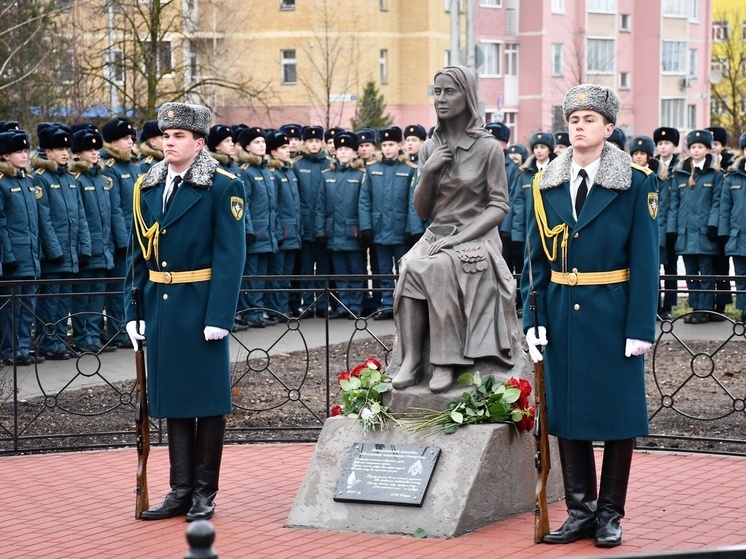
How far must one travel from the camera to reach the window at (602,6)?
61.8 metres

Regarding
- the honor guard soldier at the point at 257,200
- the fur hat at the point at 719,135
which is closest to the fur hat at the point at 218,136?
the honor guard soldier at the point at 257,200

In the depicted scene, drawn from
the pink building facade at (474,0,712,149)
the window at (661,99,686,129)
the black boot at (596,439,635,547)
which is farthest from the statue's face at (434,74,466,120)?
the window at (661,99,686,129)

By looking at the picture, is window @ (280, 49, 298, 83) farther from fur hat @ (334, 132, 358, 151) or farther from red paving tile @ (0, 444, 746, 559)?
red paving tile @ (0, 444, 746, 559)

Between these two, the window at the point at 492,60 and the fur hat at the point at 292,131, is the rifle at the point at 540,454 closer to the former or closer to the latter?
the fur hat at the point at 292,131

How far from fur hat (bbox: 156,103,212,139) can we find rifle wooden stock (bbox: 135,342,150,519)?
121cm

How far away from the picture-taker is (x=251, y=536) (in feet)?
23.4

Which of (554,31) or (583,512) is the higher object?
(554,31)

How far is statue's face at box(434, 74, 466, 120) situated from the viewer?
782cm

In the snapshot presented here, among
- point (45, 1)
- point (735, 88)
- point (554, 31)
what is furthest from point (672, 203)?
point (554, 31)

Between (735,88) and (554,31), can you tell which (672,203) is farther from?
(554,31)

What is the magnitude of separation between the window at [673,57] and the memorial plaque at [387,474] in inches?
2389

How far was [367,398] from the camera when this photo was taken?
7781 millimetres

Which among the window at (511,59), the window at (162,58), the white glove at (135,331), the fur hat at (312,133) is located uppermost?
the window at (511,59)

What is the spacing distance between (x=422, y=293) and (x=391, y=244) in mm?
8787
